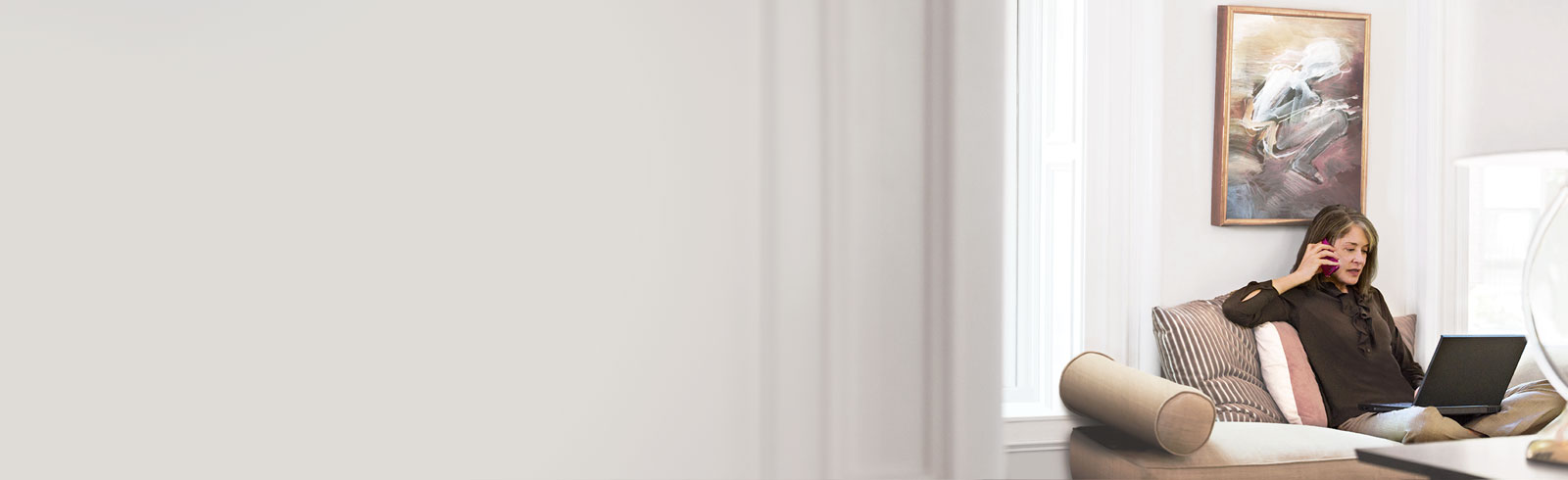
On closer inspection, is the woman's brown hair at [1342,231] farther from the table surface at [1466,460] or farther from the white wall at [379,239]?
the white wall at [379,239]

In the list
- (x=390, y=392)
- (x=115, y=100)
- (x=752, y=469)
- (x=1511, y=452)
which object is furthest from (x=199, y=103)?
(x=1511, y=452)

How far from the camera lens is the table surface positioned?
1.62 m

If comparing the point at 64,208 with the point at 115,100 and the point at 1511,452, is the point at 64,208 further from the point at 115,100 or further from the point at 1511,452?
the point at 1511,452

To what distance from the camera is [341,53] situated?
37 centimetres

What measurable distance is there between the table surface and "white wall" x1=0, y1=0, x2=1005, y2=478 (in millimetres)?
1658

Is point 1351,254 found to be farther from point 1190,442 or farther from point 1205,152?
point 1190,442

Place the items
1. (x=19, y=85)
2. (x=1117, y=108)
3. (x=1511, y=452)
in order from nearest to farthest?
(x=19, y=85), (x=1511, y=452), (x=1117, y=108)

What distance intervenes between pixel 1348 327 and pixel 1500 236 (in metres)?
1.06

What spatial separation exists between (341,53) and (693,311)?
0.59ft

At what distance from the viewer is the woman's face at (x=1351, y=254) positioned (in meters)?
2.79

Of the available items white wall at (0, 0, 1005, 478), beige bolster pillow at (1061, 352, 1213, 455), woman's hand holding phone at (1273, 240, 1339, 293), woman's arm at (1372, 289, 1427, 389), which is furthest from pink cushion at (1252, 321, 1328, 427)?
white wall at (0, 0, 1005, 478)

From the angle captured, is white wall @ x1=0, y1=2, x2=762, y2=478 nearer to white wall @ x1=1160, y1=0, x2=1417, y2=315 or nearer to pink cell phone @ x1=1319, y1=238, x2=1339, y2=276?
white wall @ x1=1160, y1=0, x2=1417, y2=315

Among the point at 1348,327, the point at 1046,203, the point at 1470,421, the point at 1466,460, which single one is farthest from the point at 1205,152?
the point at 1466,460

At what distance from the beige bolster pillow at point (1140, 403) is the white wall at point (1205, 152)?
511 mm
